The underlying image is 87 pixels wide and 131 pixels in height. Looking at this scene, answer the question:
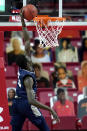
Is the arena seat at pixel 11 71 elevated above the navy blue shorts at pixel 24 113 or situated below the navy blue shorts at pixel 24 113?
below

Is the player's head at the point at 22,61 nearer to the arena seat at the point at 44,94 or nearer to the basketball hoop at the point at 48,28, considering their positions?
the basketball hoop at the point at 48,28

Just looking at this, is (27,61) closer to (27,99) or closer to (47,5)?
(27,99)

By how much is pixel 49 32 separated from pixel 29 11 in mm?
839

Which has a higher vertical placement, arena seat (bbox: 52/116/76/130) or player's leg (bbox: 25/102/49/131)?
player's leg (bbox: 25/102/49/131)

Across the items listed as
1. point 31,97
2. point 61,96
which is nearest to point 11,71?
point 61,96

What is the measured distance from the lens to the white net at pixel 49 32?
7.65 meters

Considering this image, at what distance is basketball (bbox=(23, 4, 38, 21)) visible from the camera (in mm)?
7047

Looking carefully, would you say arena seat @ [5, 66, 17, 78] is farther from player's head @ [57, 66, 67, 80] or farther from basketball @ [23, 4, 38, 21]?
basketball @ [23, 4, 38, 21]

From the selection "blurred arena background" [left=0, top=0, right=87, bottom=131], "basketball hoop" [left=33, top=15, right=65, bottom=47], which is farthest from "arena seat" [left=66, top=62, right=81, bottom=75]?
"basketball hoop" [left=33, top=15, right=65, bottom=47]

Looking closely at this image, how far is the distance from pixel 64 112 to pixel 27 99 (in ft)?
9.91

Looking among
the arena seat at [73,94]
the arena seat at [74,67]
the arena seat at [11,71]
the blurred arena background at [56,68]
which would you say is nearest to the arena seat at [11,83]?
the blurred arena background at [56,68]

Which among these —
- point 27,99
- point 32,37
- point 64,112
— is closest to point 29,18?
point 27,99

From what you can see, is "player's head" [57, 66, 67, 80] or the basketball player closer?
the basketball player

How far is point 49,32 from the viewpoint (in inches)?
307
